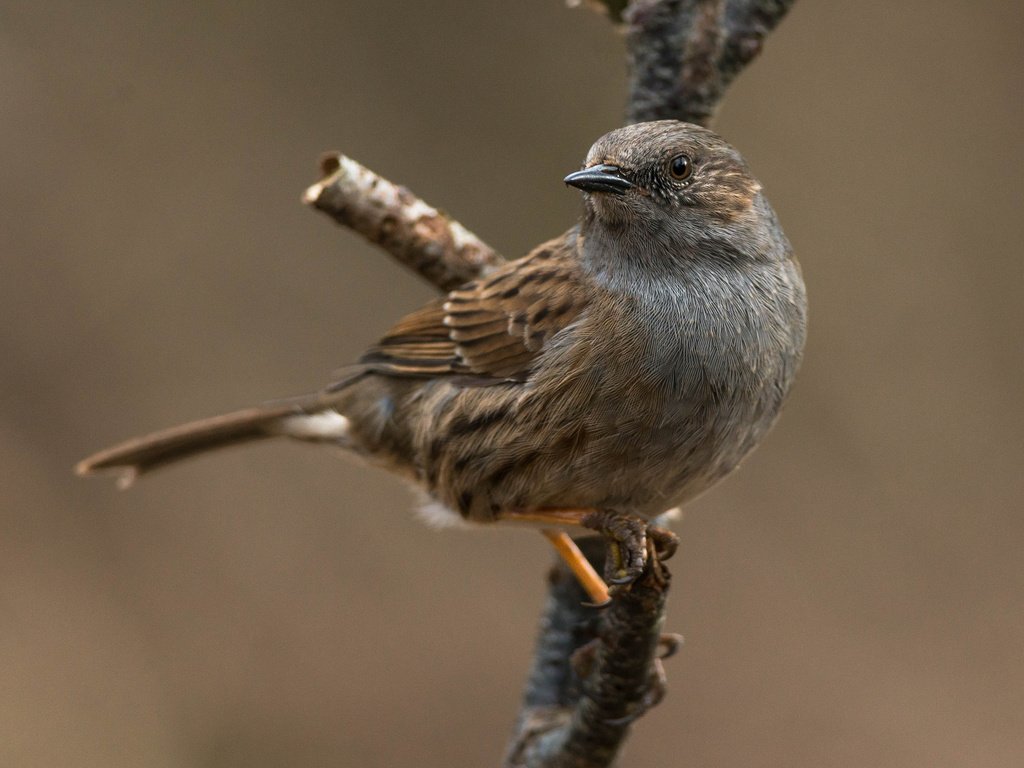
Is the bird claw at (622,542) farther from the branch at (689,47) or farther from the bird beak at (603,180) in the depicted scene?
the branch at (689,47)

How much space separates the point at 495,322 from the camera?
4086 millimetres

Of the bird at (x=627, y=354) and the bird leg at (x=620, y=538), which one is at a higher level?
the bird at (x=627, y=354)

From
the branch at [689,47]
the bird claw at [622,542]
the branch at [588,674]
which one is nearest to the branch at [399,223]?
the branch at [689,47]

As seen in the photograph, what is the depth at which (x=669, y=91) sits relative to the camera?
414 cm

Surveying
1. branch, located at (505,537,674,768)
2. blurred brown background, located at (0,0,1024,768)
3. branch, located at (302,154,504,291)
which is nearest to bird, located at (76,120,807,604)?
branch, located at (505,537,674,768)

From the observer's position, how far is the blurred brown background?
6051mm

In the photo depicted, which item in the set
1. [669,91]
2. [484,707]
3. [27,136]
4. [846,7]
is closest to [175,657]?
[484,707]

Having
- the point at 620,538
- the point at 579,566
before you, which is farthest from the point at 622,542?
the point at 579,566

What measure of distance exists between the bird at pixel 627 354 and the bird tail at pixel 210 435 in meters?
0.83

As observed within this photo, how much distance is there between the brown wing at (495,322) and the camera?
153 inches

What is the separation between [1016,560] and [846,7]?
3178 mm

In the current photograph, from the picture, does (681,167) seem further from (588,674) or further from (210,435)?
(210,435)

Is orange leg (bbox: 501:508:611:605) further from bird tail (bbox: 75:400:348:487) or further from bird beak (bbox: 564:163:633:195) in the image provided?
bird tail (bbox: 75:400:348:487)

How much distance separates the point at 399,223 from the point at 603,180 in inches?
33.6
